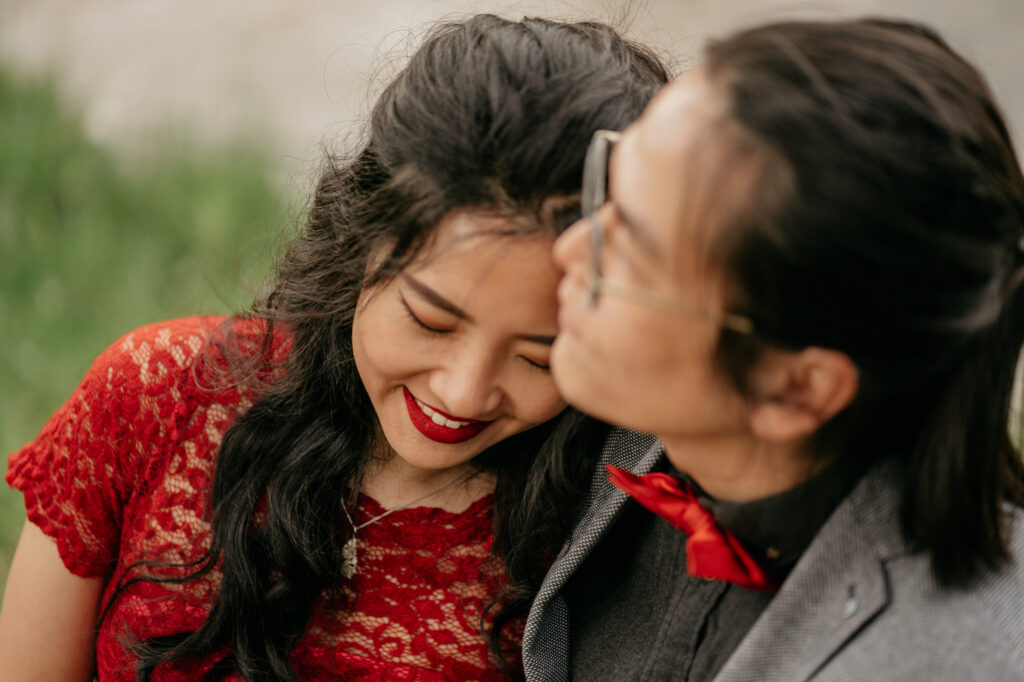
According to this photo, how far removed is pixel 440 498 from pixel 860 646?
887 millimetres

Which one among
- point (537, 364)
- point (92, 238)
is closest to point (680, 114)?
point (537, 364)

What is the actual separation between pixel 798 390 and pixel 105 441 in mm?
1265

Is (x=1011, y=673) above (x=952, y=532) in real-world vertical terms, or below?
below

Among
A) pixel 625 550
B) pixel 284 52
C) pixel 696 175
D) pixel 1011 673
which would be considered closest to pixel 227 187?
pixel 284 52

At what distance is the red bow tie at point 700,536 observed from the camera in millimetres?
1620

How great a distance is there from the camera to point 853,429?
1.52 m

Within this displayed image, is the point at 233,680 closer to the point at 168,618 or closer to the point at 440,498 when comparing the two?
the point at 168,618

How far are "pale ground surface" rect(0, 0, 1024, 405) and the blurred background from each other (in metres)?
0.01

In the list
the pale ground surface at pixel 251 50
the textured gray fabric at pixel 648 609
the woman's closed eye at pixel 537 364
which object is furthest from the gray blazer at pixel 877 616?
the pale ground surface at pixel 251 50

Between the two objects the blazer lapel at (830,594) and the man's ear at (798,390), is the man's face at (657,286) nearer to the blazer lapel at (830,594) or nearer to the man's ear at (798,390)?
the man's ear at (798,390)

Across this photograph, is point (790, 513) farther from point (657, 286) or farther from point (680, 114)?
point (680, 114)

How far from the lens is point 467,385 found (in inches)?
68.0

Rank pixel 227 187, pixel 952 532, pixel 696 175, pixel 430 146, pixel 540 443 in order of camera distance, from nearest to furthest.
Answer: pixel 696 175 < pixel 952 532 < pixel 430 146 < pixel 540 443 < pixel 227 187

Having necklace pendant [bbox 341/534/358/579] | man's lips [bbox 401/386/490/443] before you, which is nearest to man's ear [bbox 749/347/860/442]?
man's lips [bbox 401/386/490/443]
